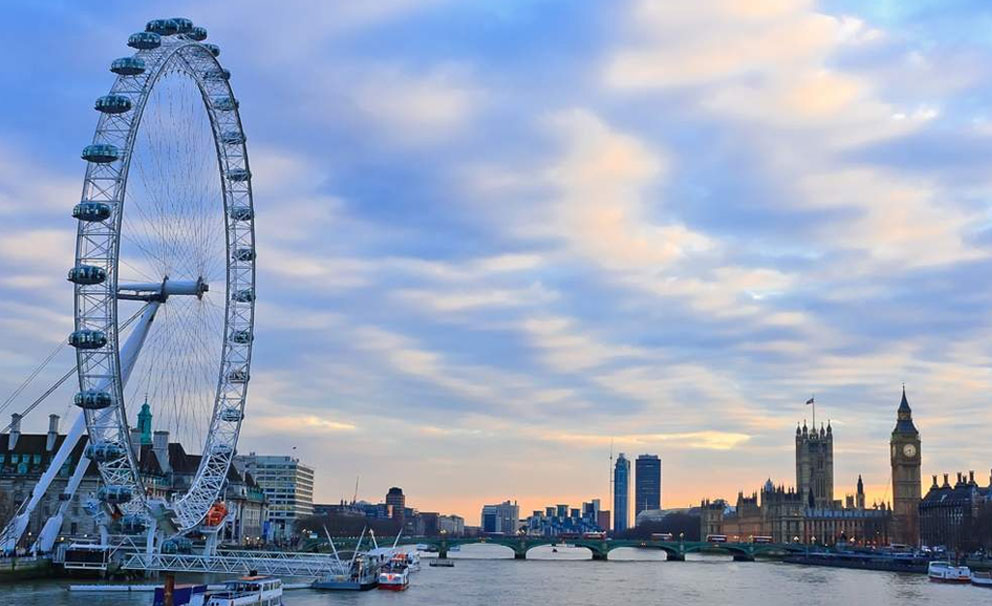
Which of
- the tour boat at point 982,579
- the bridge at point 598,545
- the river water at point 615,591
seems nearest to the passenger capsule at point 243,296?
the river water at point 615,591

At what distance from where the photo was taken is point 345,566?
8912 cm

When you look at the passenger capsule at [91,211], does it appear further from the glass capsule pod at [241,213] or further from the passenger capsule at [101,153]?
the glass capsule pod at [241,213]

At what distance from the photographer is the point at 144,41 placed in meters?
67.2

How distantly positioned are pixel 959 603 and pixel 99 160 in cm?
6442

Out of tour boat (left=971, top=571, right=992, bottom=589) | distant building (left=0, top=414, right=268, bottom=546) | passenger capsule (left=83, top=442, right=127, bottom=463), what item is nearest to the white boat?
passenger capsule (left=83, top=442, right=127, bottom=463)

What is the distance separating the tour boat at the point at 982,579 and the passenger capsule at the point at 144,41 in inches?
3457

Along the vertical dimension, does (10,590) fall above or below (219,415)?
below

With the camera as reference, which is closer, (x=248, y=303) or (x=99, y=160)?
(x=99, y=160)

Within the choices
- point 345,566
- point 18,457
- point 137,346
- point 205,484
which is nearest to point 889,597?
point 345,566

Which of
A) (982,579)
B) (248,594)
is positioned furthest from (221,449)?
(982,579)

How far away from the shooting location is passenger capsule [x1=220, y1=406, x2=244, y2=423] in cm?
7788

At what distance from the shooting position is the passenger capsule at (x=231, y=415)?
77.9m

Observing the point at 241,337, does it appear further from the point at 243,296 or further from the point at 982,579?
the point at 982,579

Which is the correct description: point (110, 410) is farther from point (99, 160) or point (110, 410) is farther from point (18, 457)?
point (18, 457)
